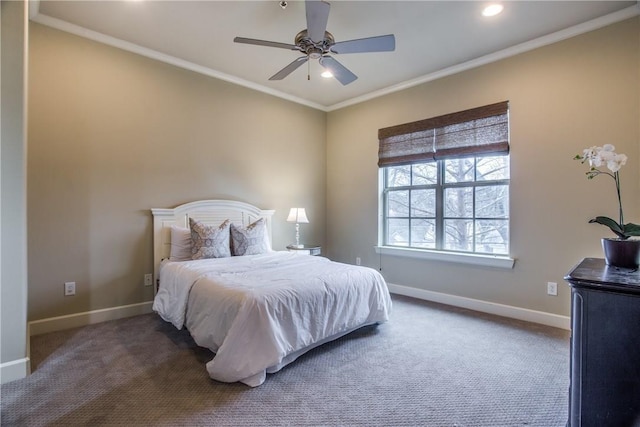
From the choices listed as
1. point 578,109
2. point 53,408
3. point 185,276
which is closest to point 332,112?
point 578,109

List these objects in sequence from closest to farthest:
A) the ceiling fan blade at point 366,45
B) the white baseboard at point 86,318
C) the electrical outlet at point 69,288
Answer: the ceiling fan blade at point 366,45
the white baseboard at point 86,318
the electrical outlet at point 69,288

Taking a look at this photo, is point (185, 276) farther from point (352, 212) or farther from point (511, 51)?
point (511, 51)

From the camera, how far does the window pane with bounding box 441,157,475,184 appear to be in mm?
3757

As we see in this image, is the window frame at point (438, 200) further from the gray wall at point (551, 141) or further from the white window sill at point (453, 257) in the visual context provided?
the gray wall at point (551, 141)

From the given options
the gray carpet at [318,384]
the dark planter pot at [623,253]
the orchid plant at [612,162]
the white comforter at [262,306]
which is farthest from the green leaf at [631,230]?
the white comforter at [262,306]

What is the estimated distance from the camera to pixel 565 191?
3029 mm

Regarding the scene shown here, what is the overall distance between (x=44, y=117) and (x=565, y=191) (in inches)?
192

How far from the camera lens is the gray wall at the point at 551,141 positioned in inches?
109

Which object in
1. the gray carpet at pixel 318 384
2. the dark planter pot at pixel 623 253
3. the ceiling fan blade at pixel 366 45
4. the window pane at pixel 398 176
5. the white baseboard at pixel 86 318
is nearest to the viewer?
the dark planter pot at pixel 623 253

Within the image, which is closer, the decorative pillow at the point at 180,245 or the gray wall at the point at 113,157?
the gray wall at the point at 113,157

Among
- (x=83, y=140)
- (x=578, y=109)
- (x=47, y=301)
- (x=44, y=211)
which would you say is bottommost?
(x=47, y=301)

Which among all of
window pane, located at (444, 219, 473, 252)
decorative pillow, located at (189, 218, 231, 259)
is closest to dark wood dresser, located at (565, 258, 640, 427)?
window pane, located at (444, 219, 473, 252)

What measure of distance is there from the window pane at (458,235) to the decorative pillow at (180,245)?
3027 millimetres

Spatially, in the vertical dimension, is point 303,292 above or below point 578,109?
below
